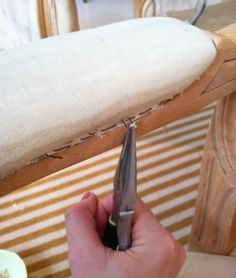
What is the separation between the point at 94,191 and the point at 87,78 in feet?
2.15

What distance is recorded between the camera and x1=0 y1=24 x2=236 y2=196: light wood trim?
287 millimetres

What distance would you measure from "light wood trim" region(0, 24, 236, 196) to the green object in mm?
422

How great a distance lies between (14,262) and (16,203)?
23cm

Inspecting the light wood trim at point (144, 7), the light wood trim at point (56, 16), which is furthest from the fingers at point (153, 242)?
the light wood trim at point (144, 7)

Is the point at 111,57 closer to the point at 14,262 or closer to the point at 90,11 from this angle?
the point at 14,262

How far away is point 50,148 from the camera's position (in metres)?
0.27

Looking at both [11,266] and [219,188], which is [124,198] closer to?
[219,188]

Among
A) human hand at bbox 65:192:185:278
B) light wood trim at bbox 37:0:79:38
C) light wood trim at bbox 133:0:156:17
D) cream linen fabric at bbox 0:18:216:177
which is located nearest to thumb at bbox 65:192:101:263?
human hand at bbox 65:192:185:278

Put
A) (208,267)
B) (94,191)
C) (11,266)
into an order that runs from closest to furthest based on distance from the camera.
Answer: (208,267) < (11,266) < (94,191)

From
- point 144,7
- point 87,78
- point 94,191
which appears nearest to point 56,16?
point 144,7

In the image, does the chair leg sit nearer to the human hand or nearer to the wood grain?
the wood grain

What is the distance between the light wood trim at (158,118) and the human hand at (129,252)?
3.8 inches

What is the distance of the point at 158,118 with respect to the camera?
35 centimetres

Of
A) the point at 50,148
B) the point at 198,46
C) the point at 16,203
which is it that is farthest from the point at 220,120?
the point at 16,203
